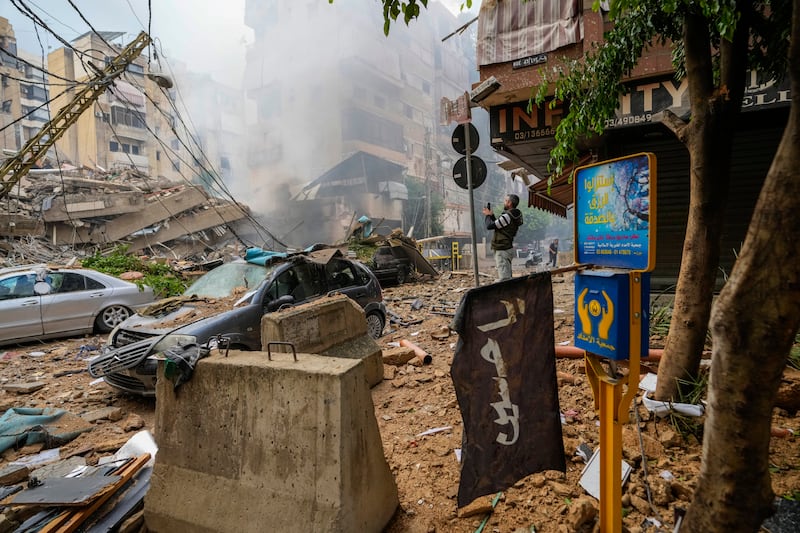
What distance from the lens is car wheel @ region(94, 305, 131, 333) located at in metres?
9.21

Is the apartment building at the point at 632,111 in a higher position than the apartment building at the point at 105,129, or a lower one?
lower

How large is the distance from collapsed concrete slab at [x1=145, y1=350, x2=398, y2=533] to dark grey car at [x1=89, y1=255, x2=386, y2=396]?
1983 mm

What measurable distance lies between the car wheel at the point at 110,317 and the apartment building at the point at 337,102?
30.8 metres

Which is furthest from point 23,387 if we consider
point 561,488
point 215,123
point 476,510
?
point 215,123

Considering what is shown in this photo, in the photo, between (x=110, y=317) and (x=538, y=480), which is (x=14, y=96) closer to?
(x=110, y=317)

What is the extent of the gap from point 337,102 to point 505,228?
4438 cm

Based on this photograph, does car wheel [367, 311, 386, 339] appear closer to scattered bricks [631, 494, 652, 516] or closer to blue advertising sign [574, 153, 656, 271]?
scattered bricks [631, 494, 652, 516]

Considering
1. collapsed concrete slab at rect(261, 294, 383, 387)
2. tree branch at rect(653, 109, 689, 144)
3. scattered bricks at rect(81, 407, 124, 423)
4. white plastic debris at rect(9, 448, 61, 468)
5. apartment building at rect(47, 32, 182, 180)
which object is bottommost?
white plastic debris at rect(9, 448, 61, 468)

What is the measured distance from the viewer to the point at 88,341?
346 inches

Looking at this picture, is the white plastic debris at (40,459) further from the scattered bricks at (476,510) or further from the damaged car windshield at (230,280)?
the scattered bricks at (476,510)

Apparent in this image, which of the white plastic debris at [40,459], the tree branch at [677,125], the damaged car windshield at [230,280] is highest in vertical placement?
the tree branch at [677,125]

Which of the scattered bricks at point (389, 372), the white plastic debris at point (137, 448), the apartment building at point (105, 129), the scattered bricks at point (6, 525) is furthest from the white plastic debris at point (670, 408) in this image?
the apartment building at point (105, 129)

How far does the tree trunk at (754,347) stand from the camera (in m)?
1.50

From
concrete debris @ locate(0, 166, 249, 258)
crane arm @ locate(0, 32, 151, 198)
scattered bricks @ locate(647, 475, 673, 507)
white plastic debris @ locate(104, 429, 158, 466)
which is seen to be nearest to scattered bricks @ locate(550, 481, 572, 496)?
scattered bricks @ locate(647, 475, 673, 507)
